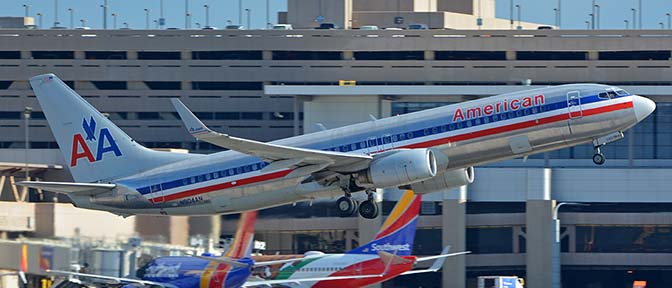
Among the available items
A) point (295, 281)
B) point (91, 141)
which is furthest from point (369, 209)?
point (91, 141)

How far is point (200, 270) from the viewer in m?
57.2

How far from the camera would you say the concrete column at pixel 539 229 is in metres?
82.9

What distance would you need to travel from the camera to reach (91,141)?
59.1m

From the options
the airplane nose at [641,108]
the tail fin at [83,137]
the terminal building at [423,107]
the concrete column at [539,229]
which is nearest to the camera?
the airplane nose at [641,108]

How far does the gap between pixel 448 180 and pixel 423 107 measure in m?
52.4

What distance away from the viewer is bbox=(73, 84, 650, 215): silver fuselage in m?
50.6

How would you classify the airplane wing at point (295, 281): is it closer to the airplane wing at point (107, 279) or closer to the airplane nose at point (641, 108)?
the airplane wing at point (107, 279)

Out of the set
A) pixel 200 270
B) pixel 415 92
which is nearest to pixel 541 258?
pixel 415 92

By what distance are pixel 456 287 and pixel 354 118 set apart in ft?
82.2

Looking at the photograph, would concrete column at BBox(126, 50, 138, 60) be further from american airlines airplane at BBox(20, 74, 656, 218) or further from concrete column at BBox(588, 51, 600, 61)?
american airlines airplane at BBox(20, 74, 656, 218)

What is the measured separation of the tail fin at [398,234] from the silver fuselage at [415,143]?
969 centimetres

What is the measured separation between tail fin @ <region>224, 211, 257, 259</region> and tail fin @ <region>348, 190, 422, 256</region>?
681cm

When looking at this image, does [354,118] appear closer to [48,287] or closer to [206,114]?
[206,114]

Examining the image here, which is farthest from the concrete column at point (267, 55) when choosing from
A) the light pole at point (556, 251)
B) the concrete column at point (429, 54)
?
the light pole at point (556, 251)
